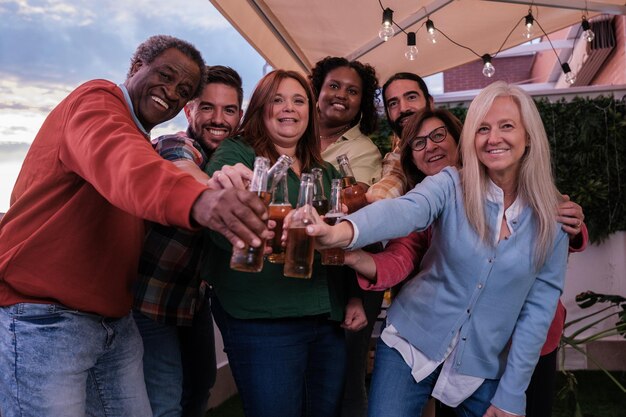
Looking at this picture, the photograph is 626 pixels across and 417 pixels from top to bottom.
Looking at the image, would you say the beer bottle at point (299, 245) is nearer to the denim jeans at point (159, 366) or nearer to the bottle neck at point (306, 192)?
the bottle neck at point (306, 192)

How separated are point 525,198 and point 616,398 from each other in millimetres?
2902

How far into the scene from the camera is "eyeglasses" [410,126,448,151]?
1.99 meters

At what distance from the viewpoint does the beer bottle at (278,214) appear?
135 centimetres

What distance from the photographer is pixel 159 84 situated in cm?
153

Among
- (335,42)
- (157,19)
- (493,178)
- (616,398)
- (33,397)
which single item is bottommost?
(616,398)

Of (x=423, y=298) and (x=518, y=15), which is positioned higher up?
(x=518, y=15)

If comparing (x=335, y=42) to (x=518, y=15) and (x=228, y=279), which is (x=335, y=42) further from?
(x=228, y=279)

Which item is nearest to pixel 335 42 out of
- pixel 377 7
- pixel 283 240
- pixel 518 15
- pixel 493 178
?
pixel 377 7

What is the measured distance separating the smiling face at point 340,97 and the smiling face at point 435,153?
614 millimetres

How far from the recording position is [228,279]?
5.27ft

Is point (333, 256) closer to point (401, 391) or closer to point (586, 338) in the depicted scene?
point (401, 391)

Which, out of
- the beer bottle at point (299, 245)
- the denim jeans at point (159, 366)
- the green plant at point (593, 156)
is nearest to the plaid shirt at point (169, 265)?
the denim jeans at point (159, 366)

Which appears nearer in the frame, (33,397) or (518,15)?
(33,397)

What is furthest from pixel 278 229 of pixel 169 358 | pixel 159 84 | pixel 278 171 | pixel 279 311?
pixel 169 358
